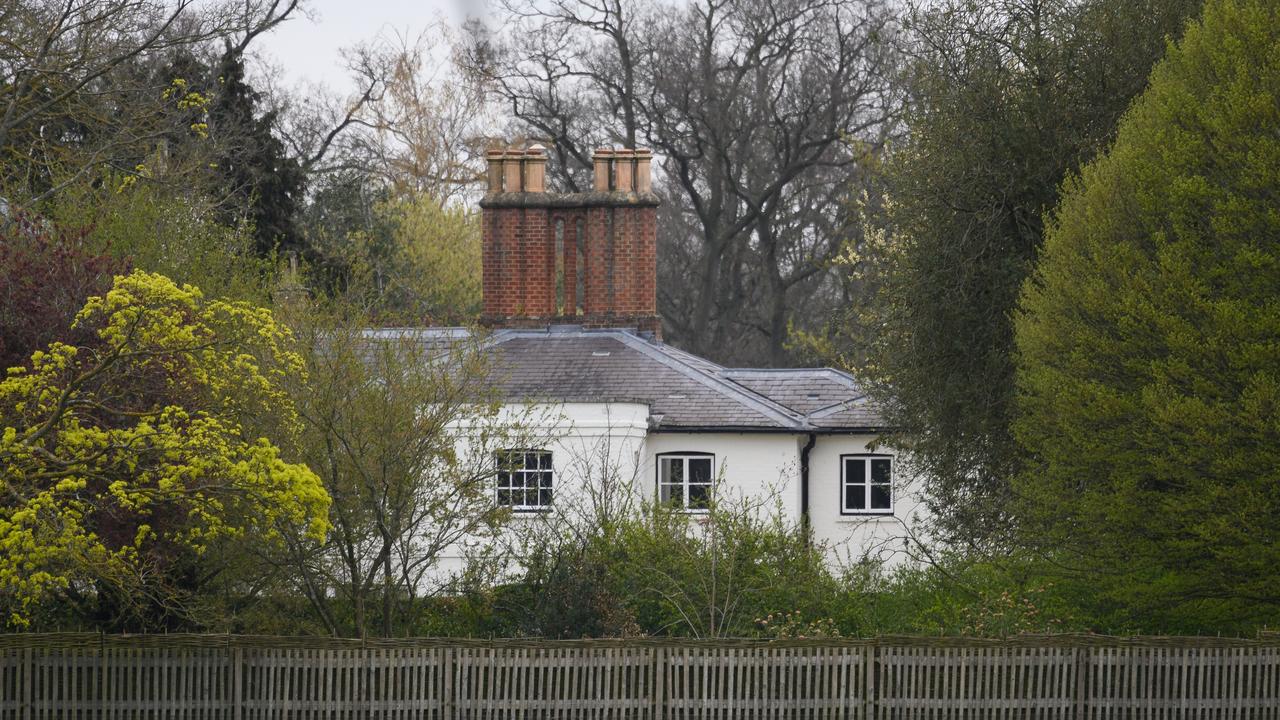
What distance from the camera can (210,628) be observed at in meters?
16.4

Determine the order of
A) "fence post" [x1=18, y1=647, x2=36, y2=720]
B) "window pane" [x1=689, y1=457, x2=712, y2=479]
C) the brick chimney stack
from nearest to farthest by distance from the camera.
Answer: "fence post" [x1=18, y1=647, x2=36, y2=720]
"window pane" [x1=689, y1=457, x2=712, y2=479]
the brick chimney stack

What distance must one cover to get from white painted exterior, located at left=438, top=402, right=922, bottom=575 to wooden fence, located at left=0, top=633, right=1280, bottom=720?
759cm

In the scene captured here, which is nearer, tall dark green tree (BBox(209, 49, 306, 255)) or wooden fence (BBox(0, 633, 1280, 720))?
wooden fence (BBox(0, 633, 1280, 720))

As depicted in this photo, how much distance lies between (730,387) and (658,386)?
→ 4.37ft

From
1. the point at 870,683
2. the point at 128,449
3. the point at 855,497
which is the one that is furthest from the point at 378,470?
the point at 855,497

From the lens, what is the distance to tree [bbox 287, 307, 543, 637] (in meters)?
16.1

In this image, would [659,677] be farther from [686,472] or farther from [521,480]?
[686,472]

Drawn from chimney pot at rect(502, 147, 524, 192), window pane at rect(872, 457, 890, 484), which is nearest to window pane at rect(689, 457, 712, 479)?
window pane at rect(872, 457, 890, 484)

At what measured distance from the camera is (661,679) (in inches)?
574

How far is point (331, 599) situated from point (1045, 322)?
8.41 m

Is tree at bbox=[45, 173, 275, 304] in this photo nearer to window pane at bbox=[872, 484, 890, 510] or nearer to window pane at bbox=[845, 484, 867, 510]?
window pane at bbox=[845, 484, 867, 510]

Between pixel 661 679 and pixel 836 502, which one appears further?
pixel 836 502

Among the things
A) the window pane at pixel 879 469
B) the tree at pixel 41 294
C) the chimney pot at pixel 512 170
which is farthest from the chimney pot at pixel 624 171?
the tree at pixel 41 294

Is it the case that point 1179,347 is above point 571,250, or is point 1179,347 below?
below
